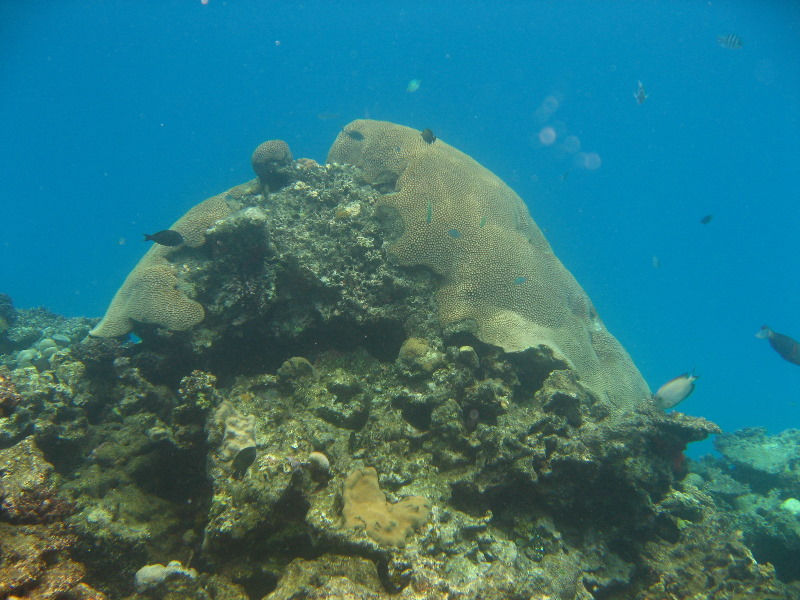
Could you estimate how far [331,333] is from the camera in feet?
21.3

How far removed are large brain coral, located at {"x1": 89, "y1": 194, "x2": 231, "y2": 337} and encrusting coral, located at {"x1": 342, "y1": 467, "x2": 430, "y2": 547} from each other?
13.0 ft

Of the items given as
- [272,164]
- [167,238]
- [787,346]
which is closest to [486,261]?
[272,164]

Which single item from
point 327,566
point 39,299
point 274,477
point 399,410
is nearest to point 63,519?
point 274,477

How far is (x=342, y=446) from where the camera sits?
4820 mm

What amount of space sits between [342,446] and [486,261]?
4.06m

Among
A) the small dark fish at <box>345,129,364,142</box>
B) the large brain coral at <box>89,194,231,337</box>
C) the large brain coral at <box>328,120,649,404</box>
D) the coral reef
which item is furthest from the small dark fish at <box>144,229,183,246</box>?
the coral reef

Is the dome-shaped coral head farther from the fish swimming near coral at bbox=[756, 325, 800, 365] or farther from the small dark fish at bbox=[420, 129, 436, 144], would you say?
the fish swimming near coral at bbox=[756, 325, 800, 365]

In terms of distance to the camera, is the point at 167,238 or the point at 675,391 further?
the point at 675,391

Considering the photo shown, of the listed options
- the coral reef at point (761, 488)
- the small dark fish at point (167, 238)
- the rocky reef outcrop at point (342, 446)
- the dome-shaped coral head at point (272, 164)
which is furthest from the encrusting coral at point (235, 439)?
the coral reef at point (761, 488)

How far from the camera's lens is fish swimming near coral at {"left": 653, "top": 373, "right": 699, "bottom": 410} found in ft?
23.0

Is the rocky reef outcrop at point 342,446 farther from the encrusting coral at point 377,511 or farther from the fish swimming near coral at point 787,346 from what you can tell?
the fish swimming near coral at point 787,346

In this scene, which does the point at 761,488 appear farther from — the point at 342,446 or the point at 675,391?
the point at 342,446

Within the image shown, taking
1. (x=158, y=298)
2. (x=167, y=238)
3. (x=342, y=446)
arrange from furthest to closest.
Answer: (x=167, y=238)
(x=158, y=298)
(x=342, y=446)

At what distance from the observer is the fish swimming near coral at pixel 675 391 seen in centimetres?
702
